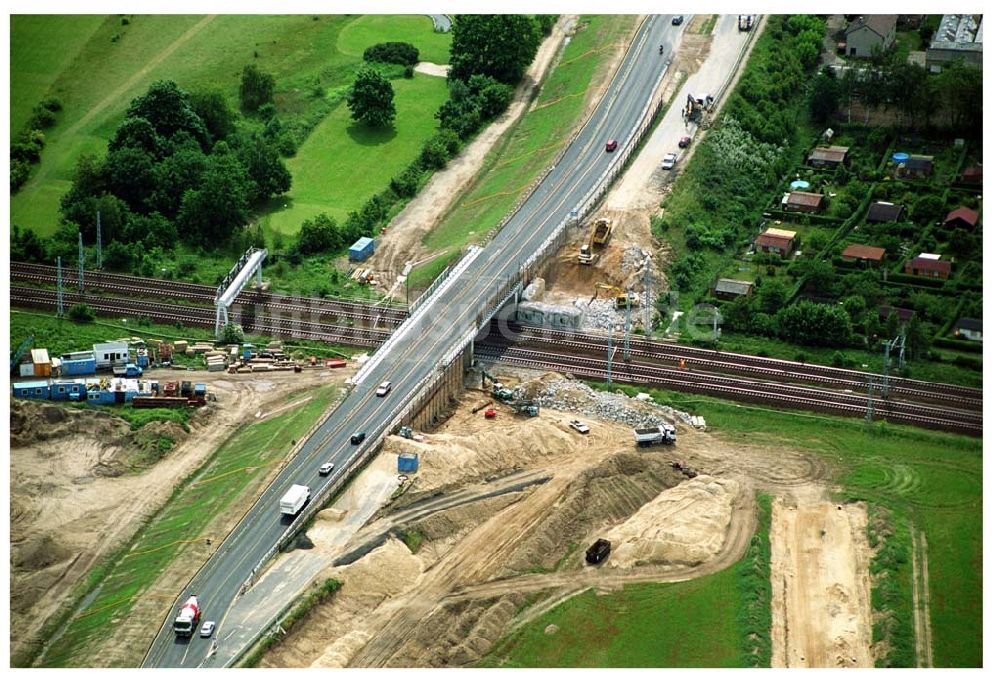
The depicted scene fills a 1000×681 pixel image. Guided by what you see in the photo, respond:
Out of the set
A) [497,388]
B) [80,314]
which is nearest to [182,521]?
[497,388]

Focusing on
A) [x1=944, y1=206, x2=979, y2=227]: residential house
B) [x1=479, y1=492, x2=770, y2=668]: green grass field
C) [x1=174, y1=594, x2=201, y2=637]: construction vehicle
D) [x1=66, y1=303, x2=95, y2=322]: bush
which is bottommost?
[x1=479, y1=492, x2=770, y2=668]: green grass field

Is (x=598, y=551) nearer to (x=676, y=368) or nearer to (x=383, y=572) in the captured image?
(x=383, y=572)

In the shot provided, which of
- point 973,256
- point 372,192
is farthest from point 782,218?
point 372,192

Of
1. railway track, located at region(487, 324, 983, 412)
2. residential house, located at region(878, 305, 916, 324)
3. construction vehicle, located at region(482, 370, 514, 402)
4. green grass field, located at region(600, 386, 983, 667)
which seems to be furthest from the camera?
residential house, located at region(878, 305, 916, 324)

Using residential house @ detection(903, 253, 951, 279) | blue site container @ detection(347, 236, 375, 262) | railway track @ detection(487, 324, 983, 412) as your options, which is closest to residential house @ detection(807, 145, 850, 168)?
residential house @ detection(903, 253, 951, 279)

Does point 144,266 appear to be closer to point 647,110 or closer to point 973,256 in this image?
point 647,110

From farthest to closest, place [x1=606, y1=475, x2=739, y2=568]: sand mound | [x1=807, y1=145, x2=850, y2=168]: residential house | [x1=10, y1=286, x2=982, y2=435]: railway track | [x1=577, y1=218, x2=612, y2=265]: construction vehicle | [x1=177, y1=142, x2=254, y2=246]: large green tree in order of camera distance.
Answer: [x1=807, y1=145, x2=850, y2=168]: residential house
[x1=177, y1=142, x2=254, y2=246]: large green tree
[x1=577, y1=218, x2=612, y2=265]: construction vehicle
[x1=10, y1=286, x2=982, y2=435]: railway track
[x1=606, y1=475, x2=739, y2=568]: sand mound

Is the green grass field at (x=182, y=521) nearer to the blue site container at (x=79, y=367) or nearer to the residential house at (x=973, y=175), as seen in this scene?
the blue site container at (x=79, y=367)

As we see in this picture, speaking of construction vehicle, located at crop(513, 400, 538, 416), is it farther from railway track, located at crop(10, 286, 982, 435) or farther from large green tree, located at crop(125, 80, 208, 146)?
large green tree, located at crop(125, 80, 208, 146)

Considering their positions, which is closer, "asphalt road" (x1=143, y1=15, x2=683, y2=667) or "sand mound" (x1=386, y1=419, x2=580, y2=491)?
"asphalt road" (x1=143, y1=15, x2=683, y2=667)
